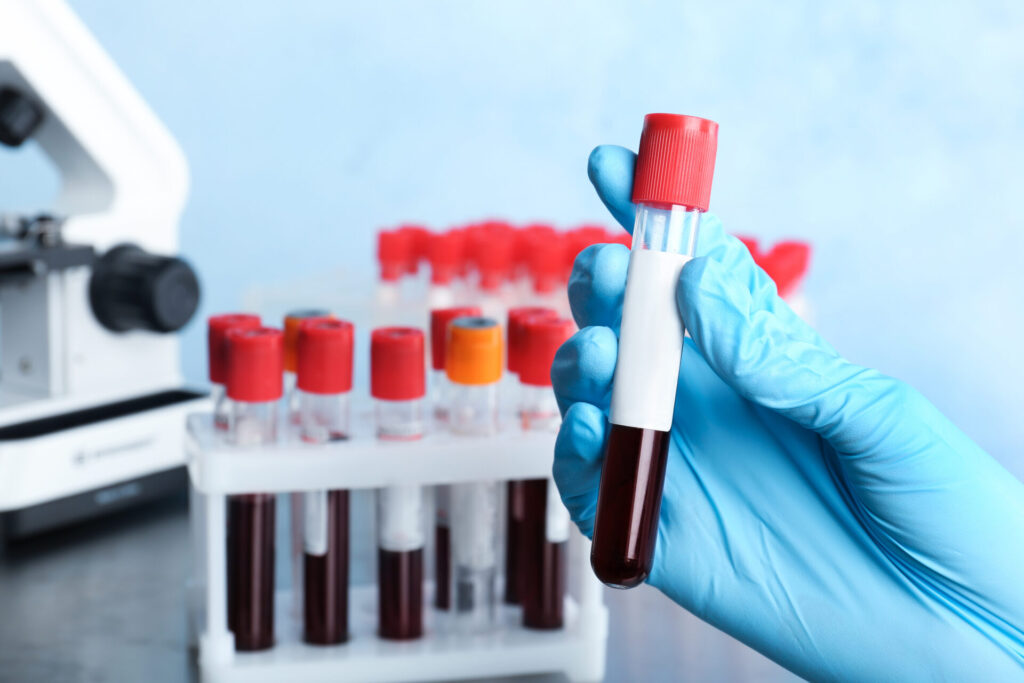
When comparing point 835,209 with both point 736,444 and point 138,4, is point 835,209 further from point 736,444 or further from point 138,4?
point 736,444

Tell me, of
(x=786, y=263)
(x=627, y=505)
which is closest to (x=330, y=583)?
(x=627, y=505)

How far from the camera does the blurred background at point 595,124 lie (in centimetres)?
236

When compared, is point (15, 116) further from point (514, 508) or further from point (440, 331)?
point (514, 508)

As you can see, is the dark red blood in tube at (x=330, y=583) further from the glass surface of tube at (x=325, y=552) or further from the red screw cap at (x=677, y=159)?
the red screw cap at (x=677, y=159)

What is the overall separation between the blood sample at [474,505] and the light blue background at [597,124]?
1.42 meters

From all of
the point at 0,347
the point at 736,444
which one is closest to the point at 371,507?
the point at 736,444

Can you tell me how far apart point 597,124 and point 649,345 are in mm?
1857

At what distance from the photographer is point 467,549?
999mm

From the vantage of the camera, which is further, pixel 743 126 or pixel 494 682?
pixel 743 126

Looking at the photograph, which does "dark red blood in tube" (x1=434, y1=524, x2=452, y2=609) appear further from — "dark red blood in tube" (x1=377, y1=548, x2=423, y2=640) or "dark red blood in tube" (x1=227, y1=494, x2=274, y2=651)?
"dark red blood in tube" (x1=227, y1=494, x2=274, y2=651)

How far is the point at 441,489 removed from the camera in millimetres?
1061

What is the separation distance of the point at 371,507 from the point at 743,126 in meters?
1.55

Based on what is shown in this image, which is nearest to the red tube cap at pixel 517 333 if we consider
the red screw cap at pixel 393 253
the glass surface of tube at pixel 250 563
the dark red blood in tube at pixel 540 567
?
the dark red blood in tube at pixel 540 567

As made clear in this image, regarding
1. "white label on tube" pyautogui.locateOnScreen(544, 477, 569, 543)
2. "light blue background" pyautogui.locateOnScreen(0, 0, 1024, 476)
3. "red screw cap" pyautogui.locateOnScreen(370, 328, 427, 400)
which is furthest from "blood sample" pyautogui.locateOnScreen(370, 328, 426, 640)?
"light blue background" pyautogui.locateOnScreen(0, 0, 1024, 476)
